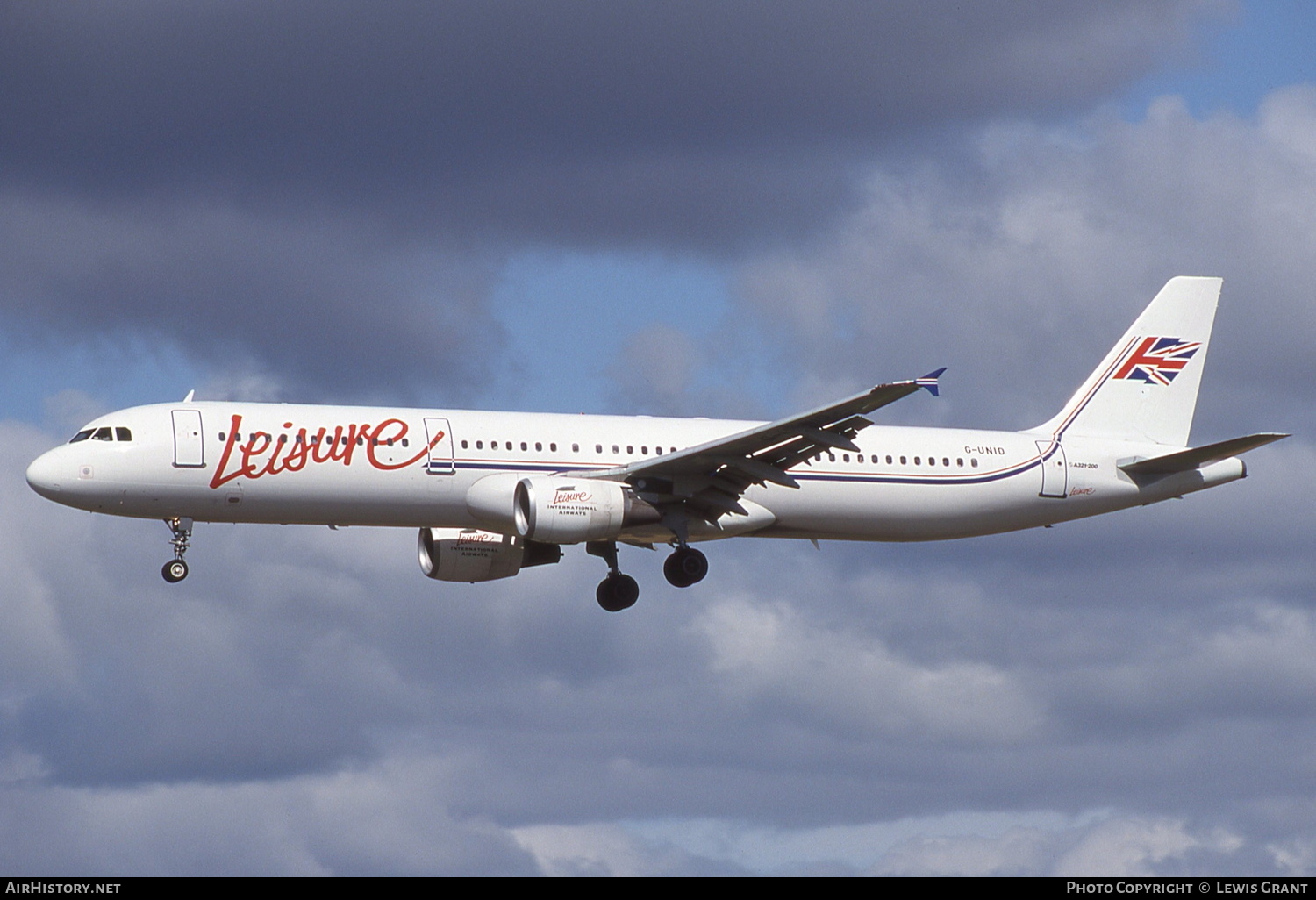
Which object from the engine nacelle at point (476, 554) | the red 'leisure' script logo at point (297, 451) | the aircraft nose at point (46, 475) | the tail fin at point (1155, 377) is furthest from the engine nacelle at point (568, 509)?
the tail fin at point (1155, 377)

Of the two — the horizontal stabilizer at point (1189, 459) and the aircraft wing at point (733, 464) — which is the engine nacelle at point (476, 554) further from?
the horizontal stabilizer at point (1189, 459)

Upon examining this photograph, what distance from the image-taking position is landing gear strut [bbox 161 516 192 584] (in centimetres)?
4759

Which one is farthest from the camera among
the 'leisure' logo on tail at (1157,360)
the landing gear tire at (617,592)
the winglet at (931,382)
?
the 'leisure' logo on tail at (1157,360)

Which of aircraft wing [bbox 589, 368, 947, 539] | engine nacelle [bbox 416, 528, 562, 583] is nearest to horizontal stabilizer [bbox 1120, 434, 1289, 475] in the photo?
aircraft wing [bbox 589, 368, 947, 539]

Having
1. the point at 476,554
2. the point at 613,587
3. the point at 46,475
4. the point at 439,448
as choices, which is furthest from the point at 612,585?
the point at 46,475

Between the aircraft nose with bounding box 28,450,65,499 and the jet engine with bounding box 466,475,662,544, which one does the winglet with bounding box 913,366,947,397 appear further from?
the aircraft nose with bounding box 28,450,65,499

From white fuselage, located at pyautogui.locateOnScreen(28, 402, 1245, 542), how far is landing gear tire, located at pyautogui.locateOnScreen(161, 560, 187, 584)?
1.29 m

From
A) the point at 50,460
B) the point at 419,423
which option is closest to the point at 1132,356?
the point at 419,423

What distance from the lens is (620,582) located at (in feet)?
175

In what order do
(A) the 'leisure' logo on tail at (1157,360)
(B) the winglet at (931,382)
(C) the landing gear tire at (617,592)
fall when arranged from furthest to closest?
(A) the 'leisure' logo on tail at (1157,360) < (C) the landing gear tire at (617,592) < (B) the winglet at (931,382)

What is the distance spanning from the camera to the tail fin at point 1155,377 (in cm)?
5606

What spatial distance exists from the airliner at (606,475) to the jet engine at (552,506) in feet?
0.14
